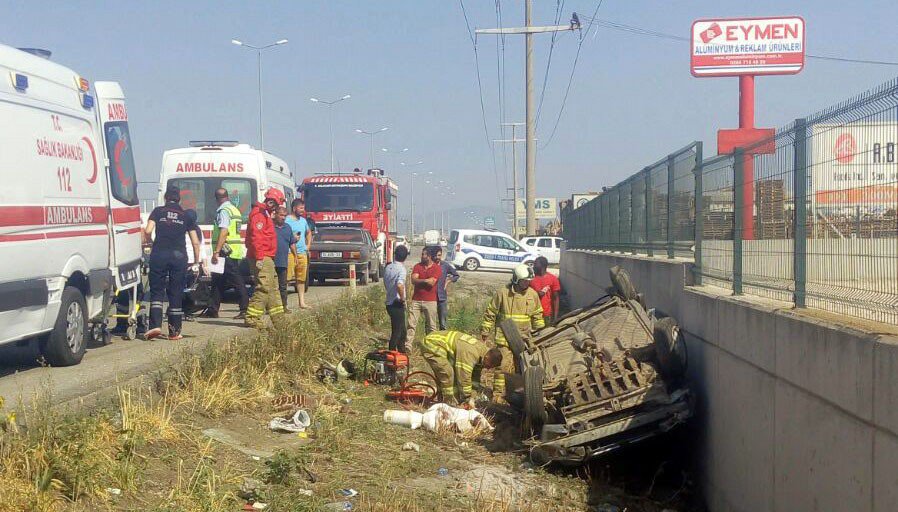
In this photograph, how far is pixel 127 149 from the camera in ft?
42.3

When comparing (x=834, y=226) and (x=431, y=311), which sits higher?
(x=834, y=226)

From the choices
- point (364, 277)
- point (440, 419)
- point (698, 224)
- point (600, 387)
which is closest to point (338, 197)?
point (364, 277)

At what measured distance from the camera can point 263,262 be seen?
13.4 metres

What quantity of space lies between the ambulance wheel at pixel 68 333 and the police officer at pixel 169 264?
78.1 inches

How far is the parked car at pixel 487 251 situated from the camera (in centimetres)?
3912

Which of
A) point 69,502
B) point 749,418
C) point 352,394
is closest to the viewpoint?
point 69,502

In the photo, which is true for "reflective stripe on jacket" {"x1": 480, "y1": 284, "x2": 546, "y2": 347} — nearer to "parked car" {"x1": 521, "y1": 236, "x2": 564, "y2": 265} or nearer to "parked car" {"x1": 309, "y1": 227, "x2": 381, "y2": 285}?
"parked car" {"x1": 309, "y1": 227, "x2": 381, "y2": 285}

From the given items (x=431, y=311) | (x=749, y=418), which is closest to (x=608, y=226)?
(x=431, y=311)

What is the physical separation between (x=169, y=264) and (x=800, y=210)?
854 centimetres

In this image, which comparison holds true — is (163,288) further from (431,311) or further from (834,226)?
(834,226)

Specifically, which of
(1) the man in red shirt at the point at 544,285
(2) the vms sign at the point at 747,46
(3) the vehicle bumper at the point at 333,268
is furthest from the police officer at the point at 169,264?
(2) the vms sign at the point at 747,46

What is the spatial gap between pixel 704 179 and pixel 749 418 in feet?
10.00

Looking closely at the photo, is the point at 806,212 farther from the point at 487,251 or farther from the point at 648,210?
the point at 487,251

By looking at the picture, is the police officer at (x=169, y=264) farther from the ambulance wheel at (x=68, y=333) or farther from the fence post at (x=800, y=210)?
the fence post at (x=800, y=210)
